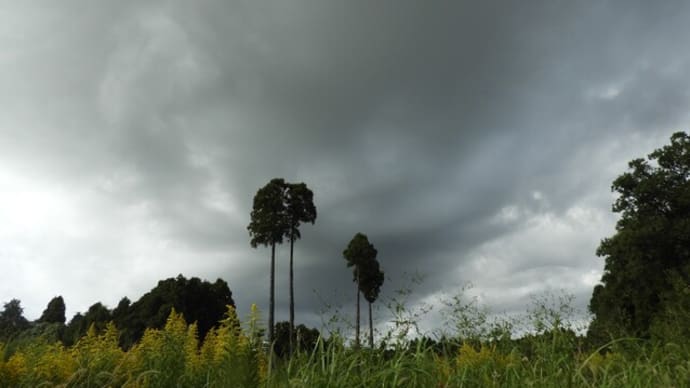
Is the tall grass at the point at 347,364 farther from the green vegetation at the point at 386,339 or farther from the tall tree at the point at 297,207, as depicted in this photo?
the tall tree at the point at 297,207

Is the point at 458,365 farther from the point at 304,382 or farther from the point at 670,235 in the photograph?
the point at 670,235

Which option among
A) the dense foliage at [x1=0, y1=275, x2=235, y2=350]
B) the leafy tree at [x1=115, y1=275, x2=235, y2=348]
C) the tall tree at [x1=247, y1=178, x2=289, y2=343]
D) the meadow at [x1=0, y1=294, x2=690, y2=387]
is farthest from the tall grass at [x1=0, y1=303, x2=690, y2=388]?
the leafy tree at [x1=115, y1=275, x2=235, y2=348]

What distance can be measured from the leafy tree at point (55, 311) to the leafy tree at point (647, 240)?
78769 millimetres

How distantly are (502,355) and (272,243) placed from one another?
1099 inches

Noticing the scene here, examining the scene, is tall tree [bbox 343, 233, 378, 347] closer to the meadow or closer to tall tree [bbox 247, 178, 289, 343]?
tall tree [bbox 247, 178, 289, 343]

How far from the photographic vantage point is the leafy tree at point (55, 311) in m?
74.7

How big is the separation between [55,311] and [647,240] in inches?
3285

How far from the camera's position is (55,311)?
76000 millimetres

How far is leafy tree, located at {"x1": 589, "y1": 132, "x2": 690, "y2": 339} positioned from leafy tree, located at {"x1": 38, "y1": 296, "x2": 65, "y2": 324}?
258ft

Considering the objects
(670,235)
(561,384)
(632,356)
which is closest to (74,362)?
(561,384)

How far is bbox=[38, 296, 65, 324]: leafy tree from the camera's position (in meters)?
74.7

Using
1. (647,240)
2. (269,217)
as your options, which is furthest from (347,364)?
(269,217)

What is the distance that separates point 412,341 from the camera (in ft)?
17.4

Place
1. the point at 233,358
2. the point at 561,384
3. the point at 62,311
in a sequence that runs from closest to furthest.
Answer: the point at 233,358 → the point at 561,384 → the point at 62,311
